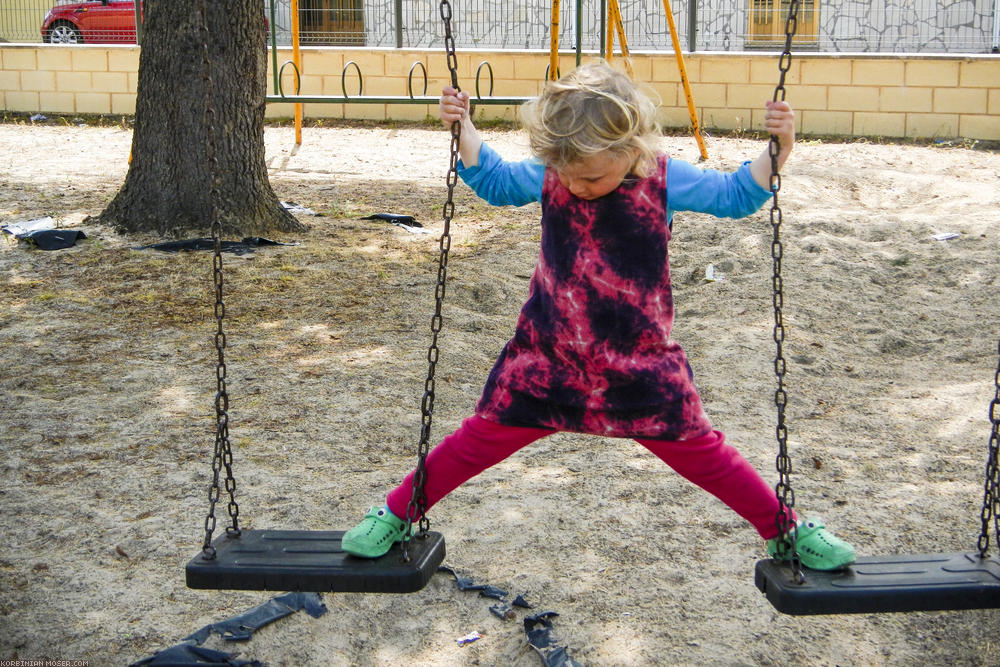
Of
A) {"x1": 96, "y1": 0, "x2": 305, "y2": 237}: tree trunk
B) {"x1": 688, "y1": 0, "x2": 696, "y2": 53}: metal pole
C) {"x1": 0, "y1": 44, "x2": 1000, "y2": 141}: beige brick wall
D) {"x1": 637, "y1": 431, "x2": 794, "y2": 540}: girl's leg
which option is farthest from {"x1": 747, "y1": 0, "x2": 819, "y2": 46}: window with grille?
{"x1": 637, "y1": 431, "x2": 794, "y2": 540}: girl's leg

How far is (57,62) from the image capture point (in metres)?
12.9

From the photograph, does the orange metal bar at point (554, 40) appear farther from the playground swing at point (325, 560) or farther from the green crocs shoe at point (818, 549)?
the green crocs shoe at point (818, 549)

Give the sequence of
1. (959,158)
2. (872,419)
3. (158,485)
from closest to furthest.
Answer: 1. (158,485)
2. (872,419)
3. (959,158)

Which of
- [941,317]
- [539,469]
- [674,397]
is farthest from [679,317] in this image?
[674,397]

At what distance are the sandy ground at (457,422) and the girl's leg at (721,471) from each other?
60 centimetres

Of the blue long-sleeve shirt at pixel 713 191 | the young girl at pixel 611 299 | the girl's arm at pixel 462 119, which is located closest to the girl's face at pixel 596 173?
the young girl at pixel 611 299

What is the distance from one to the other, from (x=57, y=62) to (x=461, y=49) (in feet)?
16.3

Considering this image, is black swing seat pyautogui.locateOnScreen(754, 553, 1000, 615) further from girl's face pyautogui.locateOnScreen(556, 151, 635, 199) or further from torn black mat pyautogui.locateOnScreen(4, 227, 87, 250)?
torn black mat pyautogui.locateOnScreen(4, 227, 87, 250)

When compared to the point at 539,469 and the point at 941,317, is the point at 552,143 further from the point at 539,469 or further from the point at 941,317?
the point at 941,317

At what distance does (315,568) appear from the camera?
7.77 feet

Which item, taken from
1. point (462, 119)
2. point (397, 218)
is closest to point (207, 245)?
point (397, 218)

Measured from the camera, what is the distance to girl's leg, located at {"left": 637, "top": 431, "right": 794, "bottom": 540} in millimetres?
2326

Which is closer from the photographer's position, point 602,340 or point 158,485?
point 602,340

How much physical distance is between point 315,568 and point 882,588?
1257 millimetres
